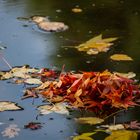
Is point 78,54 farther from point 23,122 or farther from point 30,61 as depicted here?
point 23,122

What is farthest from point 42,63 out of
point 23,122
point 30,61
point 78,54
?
point 23,122

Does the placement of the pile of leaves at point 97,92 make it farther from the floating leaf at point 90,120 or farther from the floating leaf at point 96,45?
the floating leaf at point 96,45

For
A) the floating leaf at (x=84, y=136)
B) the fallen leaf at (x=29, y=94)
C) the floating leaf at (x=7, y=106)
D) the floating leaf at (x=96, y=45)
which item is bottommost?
the floating leaf at (x=84, y=136)

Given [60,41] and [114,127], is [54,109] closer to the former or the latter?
[114,127]

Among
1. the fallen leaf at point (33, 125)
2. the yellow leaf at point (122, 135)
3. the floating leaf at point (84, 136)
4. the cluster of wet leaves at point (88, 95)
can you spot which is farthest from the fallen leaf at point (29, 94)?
the yellow leaf at point (122, 135)

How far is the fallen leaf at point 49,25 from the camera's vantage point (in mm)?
3561

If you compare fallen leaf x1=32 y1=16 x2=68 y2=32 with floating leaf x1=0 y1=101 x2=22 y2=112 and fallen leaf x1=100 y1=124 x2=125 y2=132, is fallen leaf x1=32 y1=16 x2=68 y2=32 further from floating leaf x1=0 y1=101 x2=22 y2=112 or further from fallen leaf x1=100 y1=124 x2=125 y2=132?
fallen leaf x1=100 y1=124 x2=125 y2=132

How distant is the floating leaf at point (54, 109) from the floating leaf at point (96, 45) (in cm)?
79

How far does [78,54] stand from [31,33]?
565 mm

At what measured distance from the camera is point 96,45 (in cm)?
325

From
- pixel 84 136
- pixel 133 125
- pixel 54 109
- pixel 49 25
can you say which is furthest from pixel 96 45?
pixel 84 136

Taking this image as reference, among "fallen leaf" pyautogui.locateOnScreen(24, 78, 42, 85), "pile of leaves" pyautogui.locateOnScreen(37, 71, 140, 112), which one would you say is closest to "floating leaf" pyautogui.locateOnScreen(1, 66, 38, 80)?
"fallen leaf" pyautogui.locateOnScreen(24, 78, 42, 85)

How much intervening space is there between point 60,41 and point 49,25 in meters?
0.32

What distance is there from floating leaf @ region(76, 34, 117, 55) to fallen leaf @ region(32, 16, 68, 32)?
349 mm
